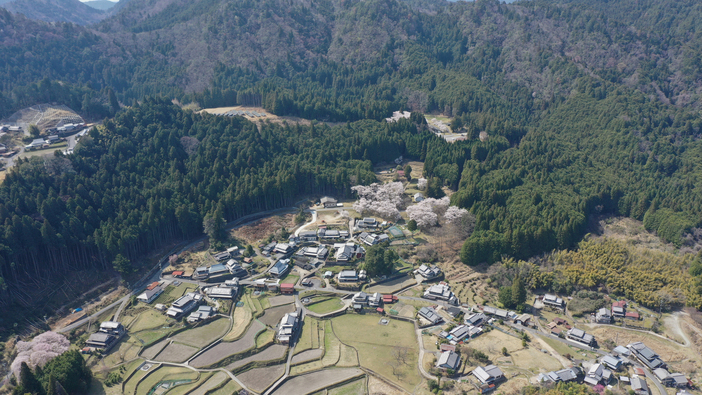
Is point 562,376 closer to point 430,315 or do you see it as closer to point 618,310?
point 430,315

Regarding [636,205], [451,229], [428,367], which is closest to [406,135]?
[451,229]

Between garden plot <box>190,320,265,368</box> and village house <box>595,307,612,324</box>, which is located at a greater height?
village house <box>595,307,612,324</box>

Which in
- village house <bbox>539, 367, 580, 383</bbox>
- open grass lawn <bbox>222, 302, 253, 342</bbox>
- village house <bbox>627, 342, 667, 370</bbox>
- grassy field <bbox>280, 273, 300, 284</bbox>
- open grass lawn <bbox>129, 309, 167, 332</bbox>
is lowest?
open grass lawn <bbox>129, 309, 167, 332</bbox>

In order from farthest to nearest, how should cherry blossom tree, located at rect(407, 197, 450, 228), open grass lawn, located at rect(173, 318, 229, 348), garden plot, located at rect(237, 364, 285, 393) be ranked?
cherry blossom tree, located at rect(407, 197, 450, 228)
open grass lawn, located at rect(173, 318, 229, 348)
garden plot, located at rect(237, 364, 285, 393)

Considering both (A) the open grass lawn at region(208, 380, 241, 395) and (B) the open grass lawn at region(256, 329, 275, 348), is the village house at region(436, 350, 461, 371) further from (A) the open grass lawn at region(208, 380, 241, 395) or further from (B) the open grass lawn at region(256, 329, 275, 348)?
(A) the open grass lawn at region(208, 380, 241, 395)

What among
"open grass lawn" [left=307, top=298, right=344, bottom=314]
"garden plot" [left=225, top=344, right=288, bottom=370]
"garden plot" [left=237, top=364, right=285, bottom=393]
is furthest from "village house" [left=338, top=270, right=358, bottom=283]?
"garden plot" [left=237, top=364, right=285, bottom=393]

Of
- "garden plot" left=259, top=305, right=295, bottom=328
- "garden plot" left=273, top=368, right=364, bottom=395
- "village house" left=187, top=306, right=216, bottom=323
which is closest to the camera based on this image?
"garden plot" left=273, top=368, right=364, bottom=395

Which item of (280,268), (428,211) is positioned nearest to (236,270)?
(280,268)
